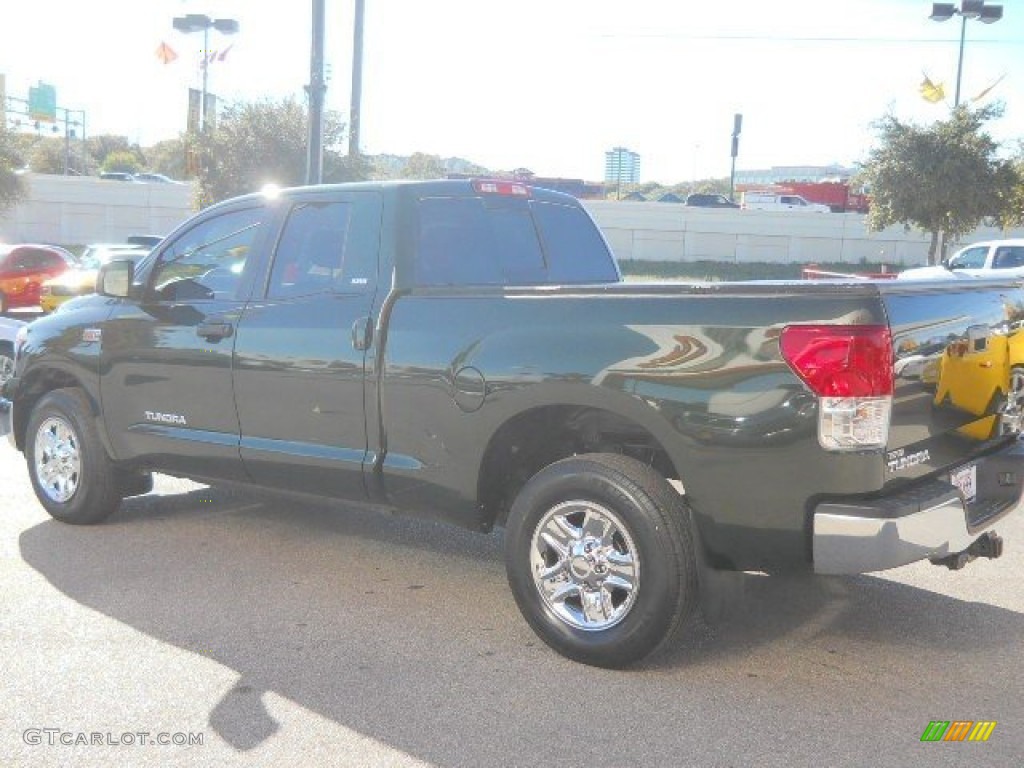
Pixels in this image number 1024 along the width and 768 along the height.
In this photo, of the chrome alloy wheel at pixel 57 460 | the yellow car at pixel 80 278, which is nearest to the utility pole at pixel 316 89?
the yellow car at pixel 80 278

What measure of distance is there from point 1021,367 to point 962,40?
31.0 metres

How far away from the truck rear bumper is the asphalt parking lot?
1.93 ft

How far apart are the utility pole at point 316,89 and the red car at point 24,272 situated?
26.8 ft

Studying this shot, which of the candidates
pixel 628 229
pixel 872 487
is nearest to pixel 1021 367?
pixel 872 487

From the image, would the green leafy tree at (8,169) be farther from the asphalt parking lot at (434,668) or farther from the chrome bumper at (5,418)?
the asphalt parking lot at (434,668)

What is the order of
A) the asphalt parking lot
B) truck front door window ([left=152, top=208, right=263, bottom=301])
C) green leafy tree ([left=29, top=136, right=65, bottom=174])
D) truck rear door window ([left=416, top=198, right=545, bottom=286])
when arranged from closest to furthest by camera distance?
the asphalt parking lot → truck rear door window ([left=416, top=198, right=545, bottom=286]) → truck front door window ([left=152, top=208, right=263, bottom=301]) → green leafy tree ([left=29, top=136, right=65, bottom=174])

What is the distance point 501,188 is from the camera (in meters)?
5.77

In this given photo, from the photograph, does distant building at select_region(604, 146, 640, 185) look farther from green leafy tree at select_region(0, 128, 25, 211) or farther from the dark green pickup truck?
the dark green pickup truck

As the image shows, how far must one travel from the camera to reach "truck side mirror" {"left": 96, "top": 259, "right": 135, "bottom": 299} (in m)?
6.12

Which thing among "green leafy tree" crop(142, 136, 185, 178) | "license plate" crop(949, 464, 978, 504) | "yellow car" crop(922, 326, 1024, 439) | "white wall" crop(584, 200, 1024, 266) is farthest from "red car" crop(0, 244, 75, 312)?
"green leafy tree" crop(142, 136, 185, 178)

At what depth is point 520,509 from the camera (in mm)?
4547

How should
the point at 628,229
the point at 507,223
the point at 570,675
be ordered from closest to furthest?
1. the point at 570,675
2. the point at 507,223
3. the point at 628,229

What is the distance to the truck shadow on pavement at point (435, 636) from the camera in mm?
3955

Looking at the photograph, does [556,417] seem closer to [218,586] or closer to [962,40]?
[218,586]
